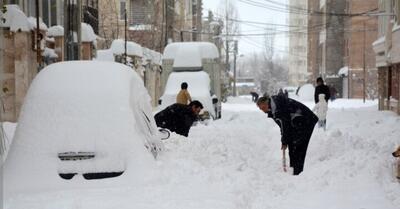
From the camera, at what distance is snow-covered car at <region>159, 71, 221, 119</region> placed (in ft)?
63.8

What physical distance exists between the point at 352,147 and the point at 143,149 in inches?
224

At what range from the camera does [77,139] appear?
5895 millimetres

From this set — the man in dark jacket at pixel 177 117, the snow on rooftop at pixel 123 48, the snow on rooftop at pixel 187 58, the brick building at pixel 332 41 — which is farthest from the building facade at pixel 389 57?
the brick building at pixel 332 41

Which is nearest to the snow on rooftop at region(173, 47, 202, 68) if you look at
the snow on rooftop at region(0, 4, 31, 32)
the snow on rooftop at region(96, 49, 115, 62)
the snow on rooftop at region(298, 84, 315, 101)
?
the snow on rooftop at region(96, 49, 115, 62)

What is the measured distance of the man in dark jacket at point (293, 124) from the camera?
8.95m

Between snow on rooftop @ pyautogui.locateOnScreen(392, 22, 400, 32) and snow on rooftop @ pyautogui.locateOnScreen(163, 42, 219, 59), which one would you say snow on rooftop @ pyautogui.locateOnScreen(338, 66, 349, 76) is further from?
snow on rooftop @ pyautogui.locateOnScreen(163, 42, 219, 59)

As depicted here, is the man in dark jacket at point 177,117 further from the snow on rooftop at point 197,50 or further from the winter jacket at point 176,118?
the snow on rooftop at point 197,50

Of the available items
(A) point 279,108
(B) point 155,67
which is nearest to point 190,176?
(A) point 279,108

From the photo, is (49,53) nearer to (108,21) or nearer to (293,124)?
(293,124)

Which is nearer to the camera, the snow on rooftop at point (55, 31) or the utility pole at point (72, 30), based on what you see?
the utility pole at point (72, 30)

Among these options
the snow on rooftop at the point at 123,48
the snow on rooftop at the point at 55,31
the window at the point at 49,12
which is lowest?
the snow on rooftop at the point at 123,48

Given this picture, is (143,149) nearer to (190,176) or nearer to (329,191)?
(190,176)

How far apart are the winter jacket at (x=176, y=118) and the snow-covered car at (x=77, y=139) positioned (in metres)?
3.85

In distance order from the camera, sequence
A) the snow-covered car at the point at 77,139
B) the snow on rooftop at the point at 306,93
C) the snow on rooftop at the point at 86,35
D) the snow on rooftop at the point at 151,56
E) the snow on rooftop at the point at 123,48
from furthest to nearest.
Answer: the snow on rooftop at the point at 306,93
the snow on rooftop at the point at 151,56
the snow on rooftop at the point at 123,48
the snow on rooftop at the point at 86,35
the snow-covered car at the point at 77,139
